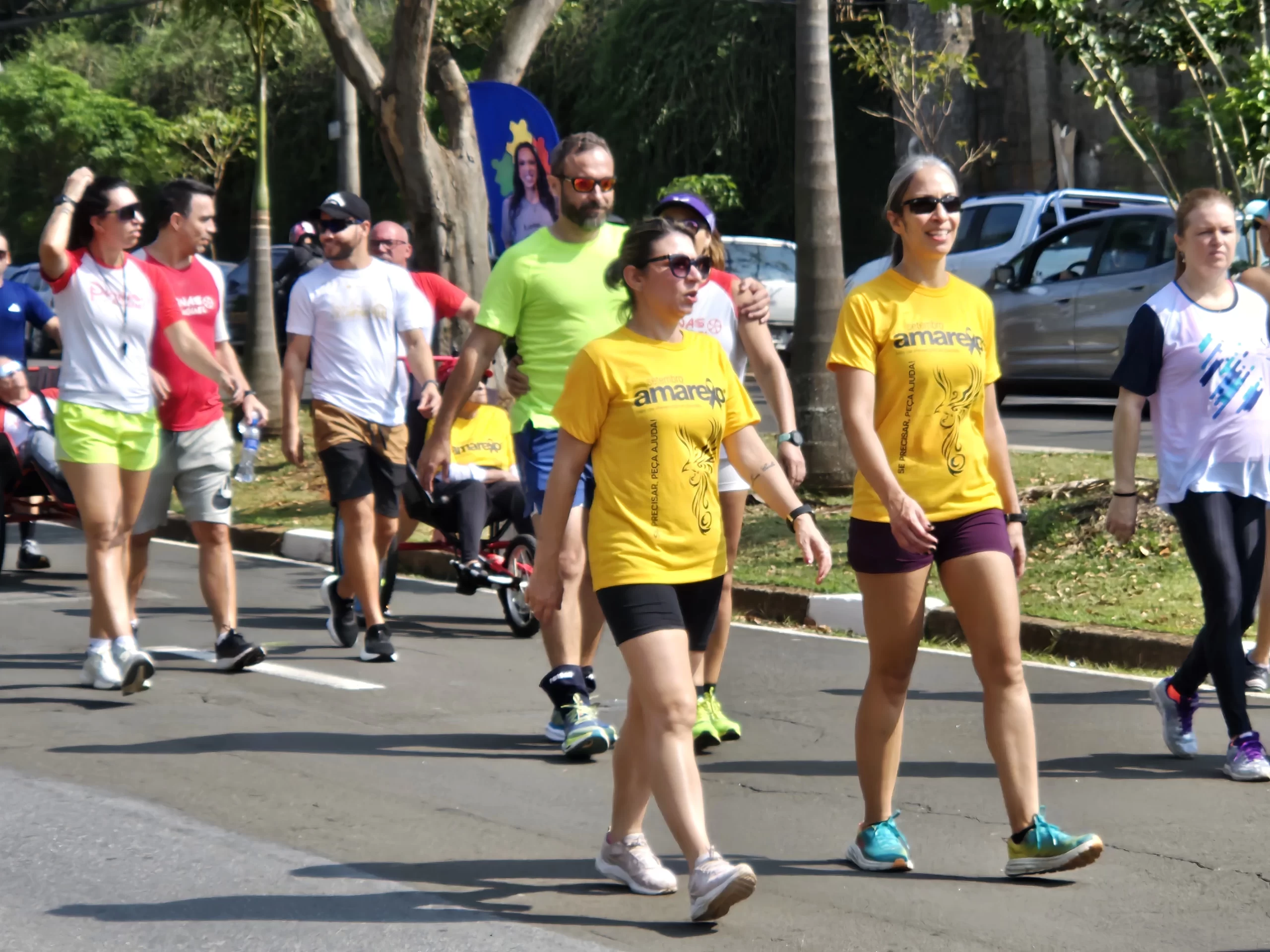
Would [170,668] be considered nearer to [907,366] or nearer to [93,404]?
[93,404]

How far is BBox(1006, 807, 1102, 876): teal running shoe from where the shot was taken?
4652 millimetres

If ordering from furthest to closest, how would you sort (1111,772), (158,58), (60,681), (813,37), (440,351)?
(158,58) → (440,351) → (813,37) → (60,681) → (1111,772)

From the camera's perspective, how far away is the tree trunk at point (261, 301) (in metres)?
17.2

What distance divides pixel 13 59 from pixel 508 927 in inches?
1897

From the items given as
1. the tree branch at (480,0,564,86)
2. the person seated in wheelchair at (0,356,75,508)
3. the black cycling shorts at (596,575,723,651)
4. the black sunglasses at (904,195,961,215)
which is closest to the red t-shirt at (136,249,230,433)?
the person seated in wheelchair at (0,356,75,508)

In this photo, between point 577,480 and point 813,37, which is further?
point 813,37

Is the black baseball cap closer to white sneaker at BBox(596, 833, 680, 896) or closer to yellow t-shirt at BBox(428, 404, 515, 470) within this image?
yellow t-shirt at BBox(428, 404, 515, 470)

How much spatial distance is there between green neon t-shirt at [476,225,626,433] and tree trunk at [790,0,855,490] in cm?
546

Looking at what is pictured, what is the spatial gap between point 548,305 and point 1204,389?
2.23 meters

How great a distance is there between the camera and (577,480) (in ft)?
15.1

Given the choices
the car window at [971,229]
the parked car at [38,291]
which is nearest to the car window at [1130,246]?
the car window at [971,229]

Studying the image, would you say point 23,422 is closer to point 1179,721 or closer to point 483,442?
point 483,442

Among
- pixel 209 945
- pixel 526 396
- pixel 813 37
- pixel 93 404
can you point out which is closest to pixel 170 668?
pixel 93 404

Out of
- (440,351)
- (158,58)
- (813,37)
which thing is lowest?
(440,351)
